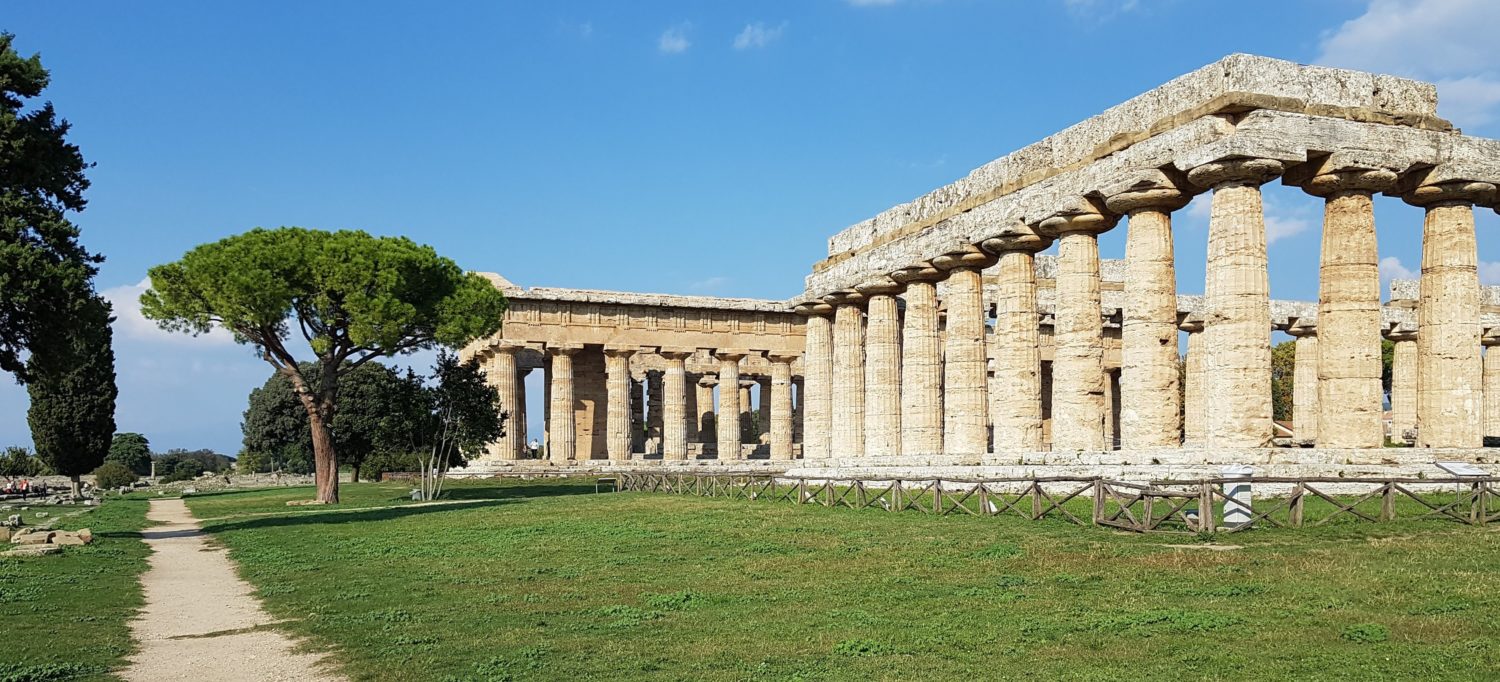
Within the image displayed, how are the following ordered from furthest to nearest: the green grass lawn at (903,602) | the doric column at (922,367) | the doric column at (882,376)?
the doric column at (882,376), the doric column at (922,367), the green grass lawn at (903,602)

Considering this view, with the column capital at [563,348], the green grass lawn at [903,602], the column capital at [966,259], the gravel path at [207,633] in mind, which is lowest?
the gravel path at [207,633]

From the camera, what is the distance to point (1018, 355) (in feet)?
113

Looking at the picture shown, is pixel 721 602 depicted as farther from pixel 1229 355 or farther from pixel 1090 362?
pixel 1090 362

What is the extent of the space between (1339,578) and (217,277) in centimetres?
3288

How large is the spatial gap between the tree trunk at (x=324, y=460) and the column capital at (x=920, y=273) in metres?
18.5

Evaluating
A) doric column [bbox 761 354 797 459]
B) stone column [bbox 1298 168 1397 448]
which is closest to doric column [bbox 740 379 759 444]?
doric column [bbox 761 354 797 459]

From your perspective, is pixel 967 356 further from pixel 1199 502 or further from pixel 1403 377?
pixel 1403 377

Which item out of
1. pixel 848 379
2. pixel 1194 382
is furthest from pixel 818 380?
pixel 1194 382

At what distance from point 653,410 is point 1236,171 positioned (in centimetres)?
5247

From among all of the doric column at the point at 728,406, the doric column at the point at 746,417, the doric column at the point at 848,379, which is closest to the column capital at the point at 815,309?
the doric column at the point at 848,379

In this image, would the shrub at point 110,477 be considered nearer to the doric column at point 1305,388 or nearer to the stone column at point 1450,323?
the doric column at point 1305,388

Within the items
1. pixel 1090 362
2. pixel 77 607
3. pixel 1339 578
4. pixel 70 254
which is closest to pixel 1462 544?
pixel 1339 578

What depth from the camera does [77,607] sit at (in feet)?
56.2

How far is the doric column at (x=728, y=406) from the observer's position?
63406 mm
